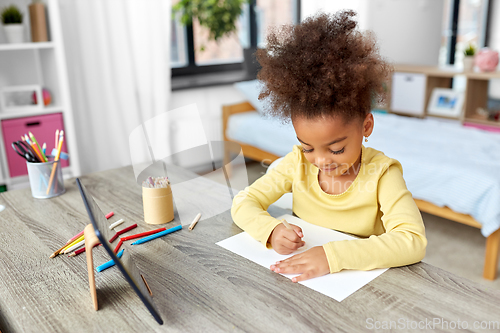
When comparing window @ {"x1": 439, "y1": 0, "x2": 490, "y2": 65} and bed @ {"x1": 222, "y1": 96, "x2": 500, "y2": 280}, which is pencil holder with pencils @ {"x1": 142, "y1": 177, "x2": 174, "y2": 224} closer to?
bed @ {"x1": 222, "y1": 96, "x2": 500, "y2": 280}

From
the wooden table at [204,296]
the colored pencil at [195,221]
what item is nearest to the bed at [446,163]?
the colored pencil at [195,221]

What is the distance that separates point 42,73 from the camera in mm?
2367

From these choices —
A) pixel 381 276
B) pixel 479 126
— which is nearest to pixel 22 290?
pixel 381 276

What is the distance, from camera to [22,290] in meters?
0.77

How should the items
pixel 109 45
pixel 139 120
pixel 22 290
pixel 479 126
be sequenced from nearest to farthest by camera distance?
pixel 22 290 < pixel 109 45 < pixel 139 120 < pixel 479 126

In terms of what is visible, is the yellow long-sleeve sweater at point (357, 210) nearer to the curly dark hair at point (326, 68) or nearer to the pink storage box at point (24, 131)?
the curly dark hair at point (326, 68)

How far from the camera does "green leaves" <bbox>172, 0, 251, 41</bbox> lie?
3.19 m

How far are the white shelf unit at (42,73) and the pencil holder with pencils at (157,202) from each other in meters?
1.42

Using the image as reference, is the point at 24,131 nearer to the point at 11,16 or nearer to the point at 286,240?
the point at 11,16

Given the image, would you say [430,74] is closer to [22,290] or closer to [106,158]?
[106,158]

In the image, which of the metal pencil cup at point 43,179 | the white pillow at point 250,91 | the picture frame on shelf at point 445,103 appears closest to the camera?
the metal pencil cup at point 43,179

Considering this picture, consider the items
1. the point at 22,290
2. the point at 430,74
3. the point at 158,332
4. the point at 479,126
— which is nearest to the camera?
the point at 158,332

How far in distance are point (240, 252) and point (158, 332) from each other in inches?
10.9

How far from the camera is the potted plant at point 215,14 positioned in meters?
3.19
